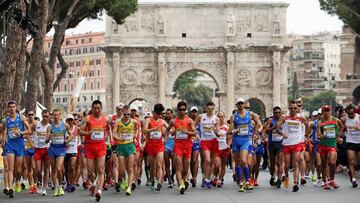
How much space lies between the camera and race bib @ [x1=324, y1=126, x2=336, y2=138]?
19906mm

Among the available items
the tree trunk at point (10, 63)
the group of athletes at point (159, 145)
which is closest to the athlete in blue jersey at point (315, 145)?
the group of athletes at point (159, 145)

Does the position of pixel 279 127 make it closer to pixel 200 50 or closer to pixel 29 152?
pixel 29 152

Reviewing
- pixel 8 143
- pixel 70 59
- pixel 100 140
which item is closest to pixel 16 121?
pixel 8 143

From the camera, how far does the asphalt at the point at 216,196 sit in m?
17.2

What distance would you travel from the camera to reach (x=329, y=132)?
786 inches

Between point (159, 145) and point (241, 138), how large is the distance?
1636 millimetres

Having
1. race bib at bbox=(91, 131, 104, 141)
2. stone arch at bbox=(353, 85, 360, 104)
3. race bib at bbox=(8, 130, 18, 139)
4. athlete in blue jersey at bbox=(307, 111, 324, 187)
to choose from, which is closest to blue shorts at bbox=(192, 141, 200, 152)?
athlete in blue jersey at bbox=(307, 111, 324, 187)

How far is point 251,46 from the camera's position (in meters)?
69.5

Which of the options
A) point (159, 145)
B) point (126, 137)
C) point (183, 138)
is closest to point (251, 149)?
point (183, 138)

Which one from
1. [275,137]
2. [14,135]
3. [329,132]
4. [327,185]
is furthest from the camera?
[275,137]

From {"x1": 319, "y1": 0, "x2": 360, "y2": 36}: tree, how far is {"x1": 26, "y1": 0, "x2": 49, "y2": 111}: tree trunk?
20.8 m

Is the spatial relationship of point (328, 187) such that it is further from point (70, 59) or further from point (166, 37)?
point (70, 59)

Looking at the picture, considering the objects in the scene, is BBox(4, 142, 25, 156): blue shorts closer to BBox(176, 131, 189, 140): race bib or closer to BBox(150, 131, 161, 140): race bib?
BBox(150, 131, 161, 140): race bib

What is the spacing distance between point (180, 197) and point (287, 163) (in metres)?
2.70
